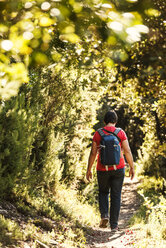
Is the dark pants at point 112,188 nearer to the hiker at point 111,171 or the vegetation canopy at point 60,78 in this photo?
the hiker at point 111,171

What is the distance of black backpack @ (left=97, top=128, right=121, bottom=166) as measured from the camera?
195 inches

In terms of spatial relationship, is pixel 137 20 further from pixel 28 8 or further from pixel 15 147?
pixel 15 147

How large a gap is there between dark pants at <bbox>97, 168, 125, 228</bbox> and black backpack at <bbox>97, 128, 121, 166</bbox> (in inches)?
9.9

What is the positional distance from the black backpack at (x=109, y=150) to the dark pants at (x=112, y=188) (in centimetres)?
25

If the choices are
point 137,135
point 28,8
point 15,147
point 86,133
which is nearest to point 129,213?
point 86,133

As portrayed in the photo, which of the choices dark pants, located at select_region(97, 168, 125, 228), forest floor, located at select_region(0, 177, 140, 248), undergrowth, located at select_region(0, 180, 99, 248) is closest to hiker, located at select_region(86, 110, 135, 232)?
dark pants, located at select_region(97, 168, 125, 228)

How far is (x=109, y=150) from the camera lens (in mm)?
4973

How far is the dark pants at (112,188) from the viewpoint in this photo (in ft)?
16.9

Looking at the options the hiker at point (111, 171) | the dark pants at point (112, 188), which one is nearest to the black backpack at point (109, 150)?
the hiker at point (111, 171)

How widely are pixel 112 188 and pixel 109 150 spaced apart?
0.83m

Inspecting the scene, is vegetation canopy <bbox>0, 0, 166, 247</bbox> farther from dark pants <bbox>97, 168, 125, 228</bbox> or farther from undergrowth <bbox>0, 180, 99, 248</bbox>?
dark pants <bbox>97, 168, 125, 228</bbox>

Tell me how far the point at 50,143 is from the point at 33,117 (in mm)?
1439

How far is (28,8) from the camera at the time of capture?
142 cm

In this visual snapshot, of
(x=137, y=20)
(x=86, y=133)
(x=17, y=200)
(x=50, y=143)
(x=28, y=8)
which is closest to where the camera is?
(x=137, y=20)
